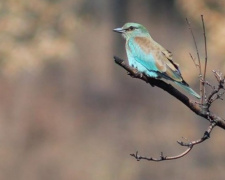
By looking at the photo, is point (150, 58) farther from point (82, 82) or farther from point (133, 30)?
point (82, 82)

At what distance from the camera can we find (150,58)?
278 inches

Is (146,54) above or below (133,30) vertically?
below

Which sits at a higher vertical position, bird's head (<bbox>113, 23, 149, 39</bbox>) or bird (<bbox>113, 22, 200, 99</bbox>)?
bird's head (<bbox>113, 23, 149, 39</bbox>)

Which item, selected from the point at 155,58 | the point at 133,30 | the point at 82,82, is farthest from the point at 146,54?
the point at 82,82

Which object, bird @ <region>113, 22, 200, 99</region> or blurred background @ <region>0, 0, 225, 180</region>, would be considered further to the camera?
blurred background @ <region>0, 0, 225, 180</region>

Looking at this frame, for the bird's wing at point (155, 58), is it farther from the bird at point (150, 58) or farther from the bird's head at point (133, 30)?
the bird's head at point (133, 30)

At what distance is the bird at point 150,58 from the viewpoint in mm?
6801

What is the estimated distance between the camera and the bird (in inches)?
268

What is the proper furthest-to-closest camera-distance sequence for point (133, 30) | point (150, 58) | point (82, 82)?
1. point (82, 82)
2. point (133, 30)
3. point (150, 58)

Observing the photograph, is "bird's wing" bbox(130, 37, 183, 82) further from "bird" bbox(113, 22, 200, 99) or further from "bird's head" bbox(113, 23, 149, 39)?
"bird's head" bbox(113, 23, 149, 39)

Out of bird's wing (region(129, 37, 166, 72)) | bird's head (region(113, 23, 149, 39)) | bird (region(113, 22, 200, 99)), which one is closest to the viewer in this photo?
bird (region(113, 22, 200, 99))

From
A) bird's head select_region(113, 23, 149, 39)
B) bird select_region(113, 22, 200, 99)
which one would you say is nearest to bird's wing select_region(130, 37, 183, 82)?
bird select_region(113, 22, 200, 99)

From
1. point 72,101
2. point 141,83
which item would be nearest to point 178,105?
point 141,83

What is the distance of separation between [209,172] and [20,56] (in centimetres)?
368
